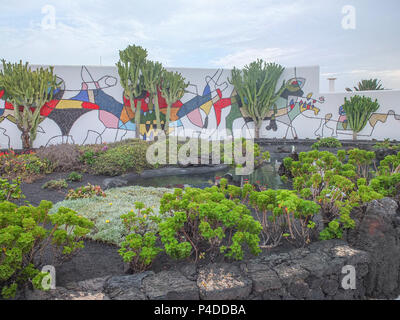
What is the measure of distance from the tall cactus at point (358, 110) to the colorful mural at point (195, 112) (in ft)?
2.33

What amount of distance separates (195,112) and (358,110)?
7.05 meters

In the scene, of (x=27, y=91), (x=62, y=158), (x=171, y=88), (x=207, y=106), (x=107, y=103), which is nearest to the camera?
(x=62, y=158)

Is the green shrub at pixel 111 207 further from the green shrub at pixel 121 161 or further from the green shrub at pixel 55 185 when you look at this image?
the green shrub at pixel 121 161

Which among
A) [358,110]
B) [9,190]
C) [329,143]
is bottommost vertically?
[9,190]

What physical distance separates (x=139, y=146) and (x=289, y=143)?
7.51 meters

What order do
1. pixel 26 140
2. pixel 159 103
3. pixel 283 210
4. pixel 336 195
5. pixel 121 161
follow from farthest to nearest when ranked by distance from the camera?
pixel 159 103, pixel 26 140, pixel 121 161, pixel 336 195, pixel 283 210

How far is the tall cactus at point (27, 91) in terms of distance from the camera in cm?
1056

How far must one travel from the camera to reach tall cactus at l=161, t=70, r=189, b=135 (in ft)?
42.2

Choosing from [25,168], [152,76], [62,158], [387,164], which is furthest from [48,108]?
[387,164]

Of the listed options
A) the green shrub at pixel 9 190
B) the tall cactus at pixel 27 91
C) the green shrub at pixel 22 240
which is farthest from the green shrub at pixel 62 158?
the green shrub at pixel 22 240

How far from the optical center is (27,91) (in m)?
10.7

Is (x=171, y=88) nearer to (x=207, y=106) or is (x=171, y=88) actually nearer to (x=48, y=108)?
(x=207, y=106)
